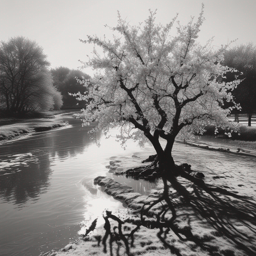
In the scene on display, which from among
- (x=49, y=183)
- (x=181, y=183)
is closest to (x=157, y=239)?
(x=181, y=183)

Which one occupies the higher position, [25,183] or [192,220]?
[192,220]

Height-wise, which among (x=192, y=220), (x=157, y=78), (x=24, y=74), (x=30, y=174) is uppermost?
(x=24, y=74)

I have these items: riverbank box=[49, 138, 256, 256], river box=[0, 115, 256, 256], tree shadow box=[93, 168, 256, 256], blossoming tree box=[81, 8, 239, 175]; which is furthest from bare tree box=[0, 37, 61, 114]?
tree shadow box=[93, 168, 256, 256]

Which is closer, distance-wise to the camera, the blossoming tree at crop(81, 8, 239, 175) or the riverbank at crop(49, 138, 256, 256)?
the riverbank at crop(49, 138, 256, 256)

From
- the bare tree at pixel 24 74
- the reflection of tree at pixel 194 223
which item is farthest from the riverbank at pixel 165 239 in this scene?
the bare tree at pixel 24 74

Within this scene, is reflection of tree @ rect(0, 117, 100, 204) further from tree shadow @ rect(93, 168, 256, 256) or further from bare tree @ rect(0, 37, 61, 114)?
bare tree @ rect(0, 37, 61, 114)

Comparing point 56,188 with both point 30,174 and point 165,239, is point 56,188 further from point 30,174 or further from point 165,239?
point 165,239

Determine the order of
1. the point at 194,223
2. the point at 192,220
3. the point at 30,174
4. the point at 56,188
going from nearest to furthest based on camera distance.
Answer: the point at 194,223 → the point at 192,220 → the point at 56,188 → the point at 30,174

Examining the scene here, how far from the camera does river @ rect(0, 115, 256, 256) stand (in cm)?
852

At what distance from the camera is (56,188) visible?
1381 centimetres

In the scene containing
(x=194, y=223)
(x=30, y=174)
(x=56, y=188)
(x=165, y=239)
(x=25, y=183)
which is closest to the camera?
(x=165, y=239)

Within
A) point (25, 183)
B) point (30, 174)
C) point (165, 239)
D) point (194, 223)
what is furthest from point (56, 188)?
point (194, 223)

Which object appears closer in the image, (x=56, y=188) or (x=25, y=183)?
(x=56, y=188)

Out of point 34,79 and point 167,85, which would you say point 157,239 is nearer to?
point 167,85
